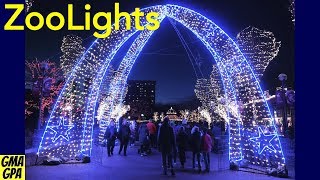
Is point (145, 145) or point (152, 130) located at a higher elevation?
point (152, 130)

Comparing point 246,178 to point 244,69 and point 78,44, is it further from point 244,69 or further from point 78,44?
point 78,44

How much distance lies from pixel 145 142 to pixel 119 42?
544cm

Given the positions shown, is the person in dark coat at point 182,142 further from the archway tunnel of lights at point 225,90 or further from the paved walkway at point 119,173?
the archway tunnel of lights at point 225,90

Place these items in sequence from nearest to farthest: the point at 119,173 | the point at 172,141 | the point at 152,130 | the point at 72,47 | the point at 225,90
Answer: the point at 119,173
the point at 172,141
the point at 225,90
the point at 152,130
the point at 72,47

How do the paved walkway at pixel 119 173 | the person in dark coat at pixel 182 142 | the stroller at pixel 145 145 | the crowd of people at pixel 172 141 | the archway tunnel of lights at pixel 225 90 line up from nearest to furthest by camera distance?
the paved walkway at pixel 119 173, the crowd of people at pixel 172 141, the archway tunnel of lights at pixel 225 90, the person in dark coat at pixel 182 142, the stroller at pixel 145 145

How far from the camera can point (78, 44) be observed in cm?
2333

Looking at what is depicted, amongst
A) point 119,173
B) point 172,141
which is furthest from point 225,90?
point 119,173

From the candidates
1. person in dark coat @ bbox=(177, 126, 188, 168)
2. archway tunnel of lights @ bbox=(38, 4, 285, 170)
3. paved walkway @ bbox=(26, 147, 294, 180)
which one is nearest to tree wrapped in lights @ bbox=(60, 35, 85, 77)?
archway tunnel of lights @ bbox=(38, 4, 285, 170)

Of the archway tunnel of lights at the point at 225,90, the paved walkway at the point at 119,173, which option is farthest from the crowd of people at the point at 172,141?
the archway tunnel of lights at the point at 225,90

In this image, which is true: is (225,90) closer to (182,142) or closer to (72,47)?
(182,142)

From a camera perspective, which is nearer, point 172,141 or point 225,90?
point 172,141

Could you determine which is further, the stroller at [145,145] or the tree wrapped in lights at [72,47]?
the tree wrapped in lights at [72,47]

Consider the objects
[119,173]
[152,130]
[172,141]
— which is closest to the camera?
[119,173]

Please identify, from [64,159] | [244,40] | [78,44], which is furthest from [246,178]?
[78,44]
